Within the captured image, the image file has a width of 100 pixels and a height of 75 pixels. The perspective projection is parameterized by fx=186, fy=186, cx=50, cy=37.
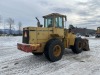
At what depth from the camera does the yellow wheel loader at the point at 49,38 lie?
9523 mm

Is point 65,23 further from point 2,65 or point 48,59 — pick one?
point 2,65

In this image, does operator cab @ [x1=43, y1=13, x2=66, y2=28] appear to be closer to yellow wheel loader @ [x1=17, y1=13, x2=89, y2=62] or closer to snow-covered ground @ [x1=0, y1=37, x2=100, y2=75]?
yellow wheel loader @ [x1=17, y1=13, x2=89, y2=62]

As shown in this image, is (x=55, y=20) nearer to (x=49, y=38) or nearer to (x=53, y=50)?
(x=49, y=38)

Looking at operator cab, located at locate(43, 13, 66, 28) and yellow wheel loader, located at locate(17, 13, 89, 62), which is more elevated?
operator cab, located at locate(43, 13, 66, 28)

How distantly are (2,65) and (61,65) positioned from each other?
294cm

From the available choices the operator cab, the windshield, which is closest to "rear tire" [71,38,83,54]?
the operator cab

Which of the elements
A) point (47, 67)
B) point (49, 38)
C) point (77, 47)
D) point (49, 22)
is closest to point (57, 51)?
point (49, 38)

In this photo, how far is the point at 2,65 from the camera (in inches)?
366

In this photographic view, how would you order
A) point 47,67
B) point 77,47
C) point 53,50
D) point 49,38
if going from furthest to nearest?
point 77,47
point 49,38
point 53,50
point 47,67

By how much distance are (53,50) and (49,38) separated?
0.77 metres

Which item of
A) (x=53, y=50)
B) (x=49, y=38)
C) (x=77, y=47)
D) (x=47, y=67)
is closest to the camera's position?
(x=47, y=67)

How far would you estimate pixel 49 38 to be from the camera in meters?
10.2

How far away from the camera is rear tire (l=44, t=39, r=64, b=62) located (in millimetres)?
9617

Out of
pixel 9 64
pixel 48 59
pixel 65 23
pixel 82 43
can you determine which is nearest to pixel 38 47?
pixel 48 59
